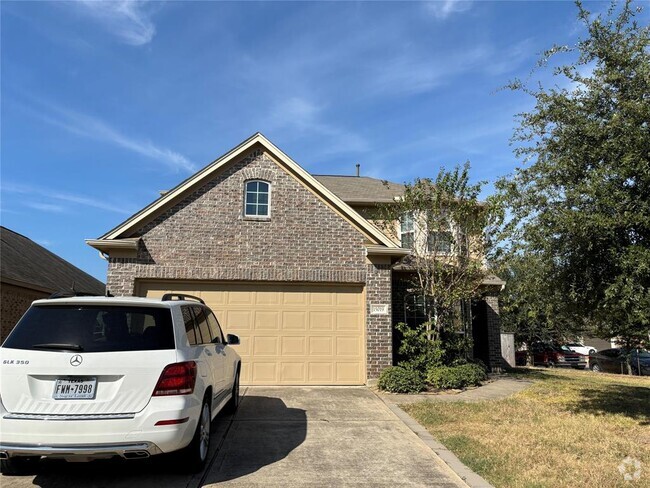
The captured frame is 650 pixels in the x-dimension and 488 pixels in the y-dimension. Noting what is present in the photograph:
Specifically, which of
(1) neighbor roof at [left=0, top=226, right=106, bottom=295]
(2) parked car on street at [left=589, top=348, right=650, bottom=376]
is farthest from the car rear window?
(2) parked car on street at [left=589, top=348, right=650, bottom=376]

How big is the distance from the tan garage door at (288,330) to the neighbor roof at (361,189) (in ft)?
16.0

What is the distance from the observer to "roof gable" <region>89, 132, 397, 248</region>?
11422 mm

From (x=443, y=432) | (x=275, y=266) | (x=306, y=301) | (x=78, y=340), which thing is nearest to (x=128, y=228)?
(x=275, y=266)

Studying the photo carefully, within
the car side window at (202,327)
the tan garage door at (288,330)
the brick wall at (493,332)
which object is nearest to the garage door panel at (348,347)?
the tan garage door at (288,330)

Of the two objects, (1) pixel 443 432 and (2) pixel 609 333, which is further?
(2) pixel 609 333

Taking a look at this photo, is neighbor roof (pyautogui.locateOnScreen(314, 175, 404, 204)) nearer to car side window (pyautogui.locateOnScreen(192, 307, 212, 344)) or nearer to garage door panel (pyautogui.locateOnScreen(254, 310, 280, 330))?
garage door panel (pyautogui.locateOnScreen(254, 310, 280, 330))

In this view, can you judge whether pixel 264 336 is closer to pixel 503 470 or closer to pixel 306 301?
pixel 306 301

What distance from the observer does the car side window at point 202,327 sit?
581 cm

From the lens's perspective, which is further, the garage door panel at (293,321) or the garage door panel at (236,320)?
the garage door panel at (293,321)

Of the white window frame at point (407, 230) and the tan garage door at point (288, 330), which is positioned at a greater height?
the white window frame at point (407, 230)

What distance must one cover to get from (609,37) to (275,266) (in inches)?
316

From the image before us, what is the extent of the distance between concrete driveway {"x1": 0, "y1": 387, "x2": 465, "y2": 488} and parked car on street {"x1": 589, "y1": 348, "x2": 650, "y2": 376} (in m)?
19.4

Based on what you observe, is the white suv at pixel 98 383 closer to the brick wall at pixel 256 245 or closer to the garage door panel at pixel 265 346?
the garage door panel at pixel 265 346

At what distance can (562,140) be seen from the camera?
8.05m
